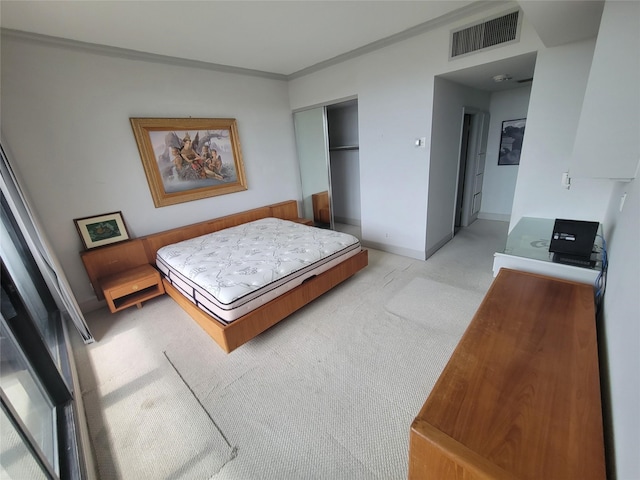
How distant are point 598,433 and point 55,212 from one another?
3924 mm

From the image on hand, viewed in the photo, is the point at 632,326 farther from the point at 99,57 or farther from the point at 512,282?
the point at 99,57

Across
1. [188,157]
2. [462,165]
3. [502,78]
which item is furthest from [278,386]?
[462,165]

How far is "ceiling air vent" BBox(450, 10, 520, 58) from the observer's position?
2.19 metres

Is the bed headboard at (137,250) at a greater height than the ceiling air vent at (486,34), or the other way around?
the ceiling air vent at (486,34)

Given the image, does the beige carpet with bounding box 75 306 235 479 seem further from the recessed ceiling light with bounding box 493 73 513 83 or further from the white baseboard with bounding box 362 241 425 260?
the recessed ceiling light with bounding box 493 73 513 83

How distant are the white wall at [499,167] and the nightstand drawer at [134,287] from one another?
16.9ft

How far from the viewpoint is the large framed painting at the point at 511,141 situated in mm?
4012

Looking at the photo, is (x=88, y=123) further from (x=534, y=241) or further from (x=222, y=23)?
(x=534, y=241)

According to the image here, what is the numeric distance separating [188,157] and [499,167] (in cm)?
483

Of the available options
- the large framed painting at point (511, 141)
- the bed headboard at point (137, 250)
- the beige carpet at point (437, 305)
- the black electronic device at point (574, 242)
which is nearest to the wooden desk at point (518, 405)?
the black electronic device at point (574, 242)

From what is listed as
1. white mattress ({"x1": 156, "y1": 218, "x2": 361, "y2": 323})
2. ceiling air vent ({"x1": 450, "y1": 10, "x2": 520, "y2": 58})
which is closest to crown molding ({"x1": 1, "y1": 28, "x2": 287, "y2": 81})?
white mattress ({"x1": 156, "y1": 218, "x2": 361, "y2": 323})

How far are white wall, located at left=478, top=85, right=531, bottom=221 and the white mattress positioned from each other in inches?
126

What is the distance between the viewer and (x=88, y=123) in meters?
2.59

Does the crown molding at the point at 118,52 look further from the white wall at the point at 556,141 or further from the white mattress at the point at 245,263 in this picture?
the white wall at the point at 556,141
